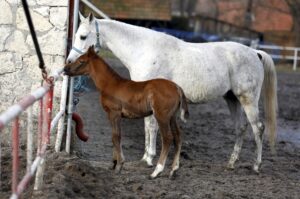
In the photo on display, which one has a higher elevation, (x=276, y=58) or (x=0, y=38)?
(x=0, y=38)

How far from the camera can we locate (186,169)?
335 inches

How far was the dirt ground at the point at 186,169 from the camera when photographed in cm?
679

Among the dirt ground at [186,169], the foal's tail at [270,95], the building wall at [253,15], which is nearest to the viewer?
the dirt ground at [186,169]

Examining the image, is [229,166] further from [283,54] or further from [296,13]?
[296,13]

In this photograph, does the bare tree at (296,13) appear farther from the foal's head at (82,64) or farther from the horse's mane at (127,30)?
the foal's head at (82,64)

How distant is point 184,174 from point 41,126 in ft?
9.17

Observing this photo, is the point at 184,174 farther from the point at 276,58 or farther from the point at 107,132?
the point at 276,58

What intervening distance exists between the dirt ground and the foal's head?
99cm

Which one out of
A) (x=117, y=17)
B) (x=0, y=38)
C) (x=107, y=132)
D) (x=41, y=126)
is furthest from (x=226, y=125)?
(x=117, y=17)

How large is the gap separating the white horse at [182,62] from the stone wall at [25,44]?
0.30 meters

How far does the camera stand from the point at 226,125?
535 inches

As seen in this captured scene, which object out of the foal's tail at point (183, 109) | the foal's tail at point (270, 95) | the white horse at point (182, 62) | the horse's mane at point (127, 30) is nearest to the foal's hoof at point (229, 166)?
the white horse at point (182, 62)

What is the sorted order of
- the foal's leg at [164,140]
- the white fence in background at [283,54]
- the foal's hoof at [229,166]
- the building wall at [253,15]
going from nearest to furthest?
the foal's leg at [164,140] < the foal's hoof at [229,166] < the white fence in background at [283,54] < the building wall at [253,15]

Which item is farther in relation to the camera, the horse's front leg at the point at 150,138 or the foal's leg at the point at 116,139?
the horse's front leg at the point at 150,138
